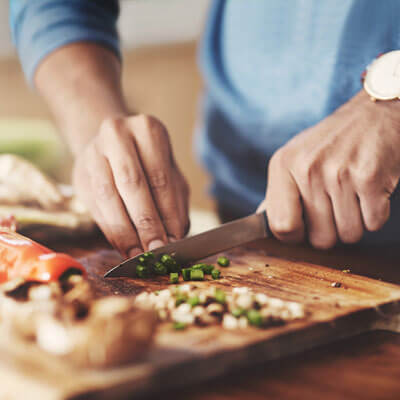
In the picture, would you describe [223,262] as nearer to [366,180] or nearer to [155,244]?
[155,244]

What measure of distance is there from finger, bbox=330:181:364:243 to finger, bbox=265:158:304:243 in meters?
0.07

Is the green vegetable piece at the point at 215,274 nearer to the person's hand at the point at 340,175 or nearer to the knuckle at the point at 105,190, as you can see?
the person's hand at the point at 340,175

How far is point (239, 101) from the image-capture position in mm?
1574

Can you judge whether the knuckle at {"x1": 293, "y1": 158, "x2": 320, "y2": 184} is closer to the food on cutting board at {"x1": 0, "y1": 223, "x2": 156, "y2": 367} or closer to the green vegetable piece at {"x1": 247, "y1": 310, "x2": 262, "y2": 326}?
→ the green vegetable piece at {"x1": 247, "y1": 310, "x2": 262, "y2": 326}

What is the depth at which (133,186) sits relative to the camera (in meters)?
1.05

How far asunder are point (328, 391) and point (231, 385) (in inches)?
4.4

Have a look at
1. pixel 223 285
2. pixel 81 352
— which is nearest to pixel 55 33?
pixel 223 285

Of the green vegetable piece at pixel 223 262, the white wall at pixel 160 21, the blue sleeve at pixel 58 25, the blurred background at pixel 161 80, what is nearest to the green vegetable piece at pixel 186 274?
the green vegetable piece at pixel 223 262

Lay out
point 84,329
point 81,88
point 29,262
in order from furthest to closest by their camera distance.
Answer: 1. point 81,88
2. point 29,262
3. point 84,329

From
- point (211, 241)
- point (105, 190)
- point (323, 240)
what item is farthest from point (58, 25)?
point (323, 240)

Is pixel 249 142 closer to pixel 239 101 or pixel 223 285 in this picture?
pixel 239 101

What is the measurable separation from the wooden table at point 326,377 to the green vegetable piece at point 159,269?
1.08ft

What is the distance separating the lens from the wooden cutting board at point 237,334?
0.51 m

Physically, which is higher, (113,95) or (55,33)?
(55,33)
